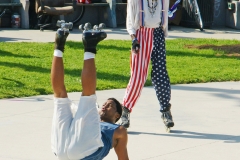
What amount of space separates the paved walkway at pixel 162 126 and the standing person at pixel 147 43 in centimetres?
38

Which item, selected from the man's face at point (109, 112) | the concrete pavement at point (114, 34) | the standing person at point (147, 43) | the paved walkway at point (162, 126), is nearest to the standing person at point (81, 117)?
the man's face at point (109, 112)

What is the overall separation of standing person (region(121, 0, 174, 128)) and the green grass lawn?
8.35ft

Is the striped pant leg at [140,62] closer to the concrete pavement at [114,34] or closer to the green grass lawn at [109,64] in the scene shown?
the green grass lawn at [109,64]

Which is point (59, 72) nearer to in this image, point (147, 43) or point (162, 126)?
point (147, 43)

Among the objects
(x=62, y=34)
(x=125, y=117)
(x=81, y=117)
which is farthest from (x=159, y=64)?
(x=81, y=117)

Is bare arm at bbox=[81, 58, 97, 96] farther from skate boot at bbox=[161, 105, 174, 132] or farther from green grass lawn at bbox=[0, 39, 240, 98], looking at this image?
green grass lawn at bbox=[0, 39, 240, 98]

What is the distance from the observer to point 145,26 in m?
7.07

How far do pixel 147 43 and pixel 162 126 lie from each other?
1018 mm

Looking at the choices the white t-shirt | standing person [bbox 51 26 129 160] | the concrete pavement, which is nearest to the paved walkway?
the white t-shirt

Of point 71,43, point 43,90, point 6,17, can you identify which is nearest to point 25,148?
point 43,90

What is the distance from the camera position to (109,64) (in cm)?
1185

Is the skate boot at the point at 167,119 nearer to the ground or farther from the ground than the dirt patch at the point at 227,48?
farther from the ground

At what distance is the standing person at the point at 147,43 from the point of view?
7.04 m

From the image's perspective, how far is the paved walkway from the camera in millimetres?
6453
